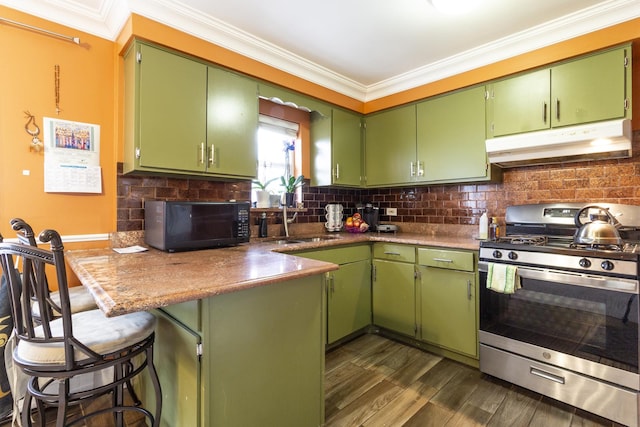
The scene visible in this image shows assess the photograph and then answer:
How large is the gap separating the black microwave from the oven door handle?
1.88m

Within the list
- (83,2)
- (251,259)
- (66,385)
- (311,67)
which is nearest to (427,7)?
(311,67)

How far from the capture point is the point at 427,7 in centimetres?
191

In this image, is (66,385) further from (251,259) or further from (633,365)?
(633,365)

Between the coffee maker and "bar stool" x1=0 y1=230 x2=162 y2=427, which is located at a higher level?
the coffee maker

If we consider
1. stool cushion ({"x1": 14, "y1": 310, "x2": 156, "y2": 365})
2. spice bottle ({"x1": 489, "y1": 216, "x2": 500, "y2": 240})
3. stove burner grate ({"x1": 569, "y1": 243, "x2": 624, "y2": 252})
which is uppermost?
spice bottle ({"x1": 489, "y1": 216, "x2": 500, "y2": 240})

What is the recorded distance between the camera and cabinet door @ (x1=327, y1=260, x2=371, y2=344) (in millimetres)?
2441

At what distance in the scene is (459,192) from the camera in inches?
114

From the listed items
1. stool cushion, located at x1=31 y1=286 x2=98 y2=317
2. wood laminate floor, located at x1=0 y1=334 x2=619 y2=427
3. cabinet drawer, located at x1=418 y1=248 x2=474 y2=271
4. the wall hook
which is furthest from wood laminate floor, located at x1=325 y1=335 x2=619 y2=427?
the wall hook

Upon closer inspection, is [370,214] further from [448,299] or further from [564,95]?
[564,95]

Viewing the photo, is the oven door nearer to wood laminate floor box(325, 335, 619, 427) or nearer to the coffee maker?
wood laminate floor box(325, 335, 619, 427)

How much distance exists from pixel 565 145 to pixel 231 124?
2.34m

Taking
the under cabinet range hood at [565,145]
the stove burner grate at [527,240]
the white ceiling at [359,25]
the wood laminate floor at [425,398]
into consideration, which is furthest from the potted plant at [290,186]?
the stove burner grate at [527,240]

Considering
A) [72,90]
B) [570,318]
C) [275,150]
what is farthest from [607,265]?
[72,90]

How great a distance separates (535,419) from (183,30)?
3.14 meters
